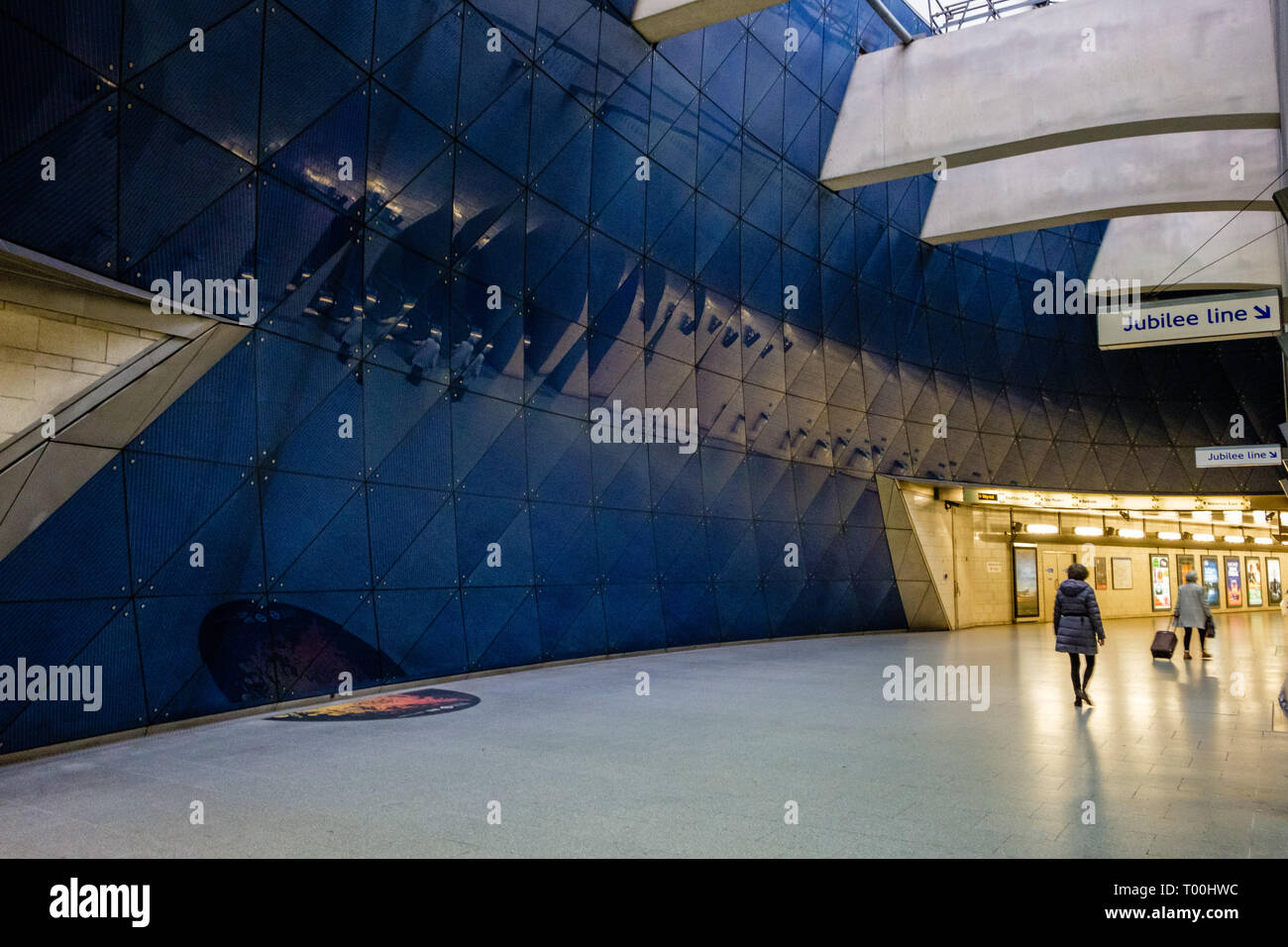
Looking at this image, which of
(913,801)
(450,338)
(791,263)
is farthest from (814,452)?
(913,801)

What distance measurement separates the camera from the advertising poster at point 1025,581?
3184cm

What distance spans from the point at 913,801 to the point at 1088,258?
1172 inches

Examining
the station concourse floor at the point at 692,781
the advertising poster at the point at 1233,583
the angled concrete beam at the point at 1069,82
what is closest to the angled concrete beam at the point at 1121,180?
the angled concrete beam at the point at 1069,82

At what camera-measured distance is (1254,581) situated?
43.1 metres

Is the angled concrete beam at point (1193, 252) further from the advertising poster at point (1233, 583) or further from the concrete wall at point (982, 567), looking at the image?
the advertising poster at point (1233, 583)

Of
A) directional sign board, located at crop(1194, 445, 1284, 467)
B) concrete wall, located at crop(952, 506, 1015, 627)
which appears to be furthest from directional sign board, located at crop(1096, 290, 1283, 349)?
concrete wall, located at crop(952, 506, 1015, 627)

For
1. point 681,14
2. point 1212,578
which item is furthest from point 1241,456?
point 1212,578

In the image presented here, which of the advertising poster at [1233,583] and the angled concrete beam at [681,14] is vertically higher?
the angled concrete beam at [681,14]

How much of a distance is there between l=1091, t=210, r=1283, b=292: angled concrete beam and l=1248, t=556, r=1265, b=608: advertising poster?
1957 centimetres

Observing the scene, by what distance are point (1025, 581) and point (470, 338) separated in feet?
79.5

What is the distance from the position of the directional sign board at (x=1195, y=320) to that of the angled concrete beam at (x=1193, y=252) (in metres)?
11.5

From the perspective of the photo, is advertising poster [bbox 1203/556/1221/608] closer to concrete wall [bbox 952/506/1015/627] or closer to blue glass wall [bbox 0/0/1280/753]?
concrete wall [bbox 952/506/1015/627]

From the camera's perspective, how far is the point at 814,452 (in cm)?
2486

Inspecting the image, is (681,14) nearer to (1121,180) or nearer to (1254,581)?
(1121,180)
